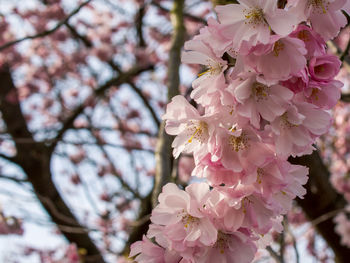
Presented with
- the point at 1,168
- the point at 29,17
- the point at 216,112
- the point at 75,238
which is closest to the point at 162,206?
the point at 216,112

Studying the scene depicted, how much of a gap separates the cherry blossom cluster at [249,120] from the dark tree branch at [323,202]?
177 cm

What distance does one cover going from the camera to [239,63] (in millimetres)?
652

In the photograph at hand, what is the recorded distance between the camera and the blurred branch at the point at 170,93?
4.35 ft

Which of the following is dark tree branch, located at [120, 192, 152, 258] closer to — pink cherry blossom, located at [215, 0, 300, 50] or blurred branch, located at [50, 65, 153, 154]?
blurred branch, located at [50, 65, 153, 154]

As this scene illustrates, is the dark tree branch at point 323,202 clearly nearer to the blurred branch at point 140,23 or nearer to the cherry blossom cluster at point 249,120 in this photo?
the cherry blossom cluster at point 249,120

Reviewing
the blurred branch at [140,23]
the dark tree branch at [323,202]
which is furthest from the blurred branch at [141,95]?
the dark tree branch at [323,202]

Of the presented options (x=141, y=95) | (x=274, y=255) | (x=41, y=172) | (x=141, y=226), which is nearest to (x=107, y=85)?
(x=141, y=95)

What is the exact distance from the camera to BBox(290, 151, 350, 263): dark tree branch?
253cm

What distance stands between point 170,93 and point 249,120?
103 centimetres

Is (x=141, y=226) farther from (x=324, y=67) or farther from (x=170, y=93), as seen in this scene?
(x=324, y=67)

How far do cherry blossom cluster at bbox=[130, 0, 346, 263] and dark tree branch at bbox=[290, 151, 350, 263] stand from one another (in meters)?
1.77

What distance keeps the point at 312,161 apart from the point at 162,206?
6.05 feet

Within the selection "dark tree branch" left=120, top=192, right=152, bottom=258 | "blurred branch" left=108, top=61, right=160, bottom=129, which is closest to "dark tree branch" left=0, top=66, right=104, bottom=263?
"dark tree branch" left=120, top=192, right=152, bottom=258

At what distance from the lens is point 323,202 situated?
2674mm
